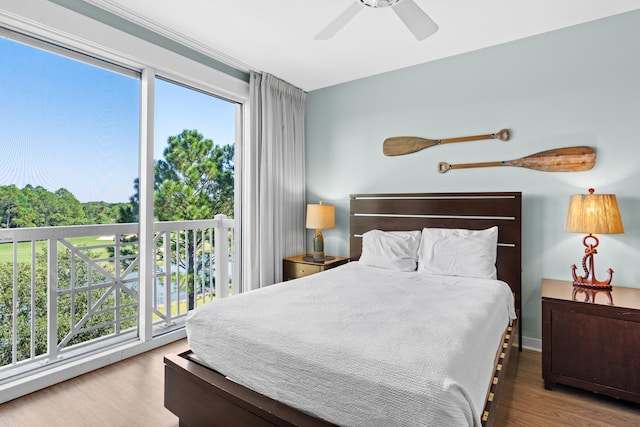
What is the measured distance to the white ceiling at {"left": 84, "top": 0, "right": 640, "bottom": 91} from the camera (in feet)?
8.15

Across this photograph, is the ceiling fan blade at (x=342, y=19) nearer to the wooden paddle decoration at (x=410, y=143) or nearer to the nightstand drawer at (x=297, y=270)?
the wooden paddle decoration at (x=410, y=143)

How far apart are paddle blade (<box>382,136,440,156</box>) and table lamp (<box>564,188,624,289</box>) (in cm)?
132

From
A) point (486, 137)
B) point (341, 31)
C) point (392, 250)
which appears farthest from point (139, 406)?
point (486, 137)

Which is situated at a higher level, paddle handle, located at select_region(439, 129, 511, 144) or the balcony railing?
paddle handle, located at select_region(439, 129, 511, 144)

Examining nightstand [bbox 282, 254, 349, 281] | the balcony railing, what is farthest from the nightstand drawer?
the balcony railing

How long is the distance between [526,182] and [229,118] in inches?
116

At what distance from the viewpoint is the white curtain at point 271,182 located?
364cm

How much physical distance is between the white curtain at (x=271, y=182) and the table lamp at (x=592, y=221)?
2637 millimetres

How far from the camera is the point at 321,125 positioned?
4203 millimetres

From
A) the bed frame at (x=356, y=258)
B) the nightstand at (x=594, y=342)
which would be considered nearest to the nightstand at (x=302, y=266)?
the bed frame at (x=356, y=258)

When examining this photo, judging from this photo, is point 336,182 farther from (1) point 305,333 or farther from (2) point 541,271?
(1) point 305,333

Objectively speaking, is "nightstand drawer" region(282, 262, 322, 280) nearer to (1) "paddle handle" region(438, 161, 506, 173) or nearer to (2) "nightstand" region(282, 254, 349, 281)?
(2) "nightstand" region(282, 254, 349, 281)

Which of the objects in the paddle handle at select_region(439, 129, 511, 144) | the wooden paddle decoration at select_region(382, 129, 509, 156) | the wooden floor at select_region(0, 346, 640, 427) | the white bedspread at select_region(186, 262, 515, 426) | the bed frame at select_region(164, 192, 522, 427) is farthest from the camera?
the wooden paddle decoration at select_region(382, 129, 509, 156)

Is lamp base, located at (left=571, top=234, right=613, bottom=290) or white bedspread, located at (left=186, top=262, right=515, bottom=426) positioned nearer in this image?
white bedspread, located at (left=186, top=262, right=515, bottom=426)
